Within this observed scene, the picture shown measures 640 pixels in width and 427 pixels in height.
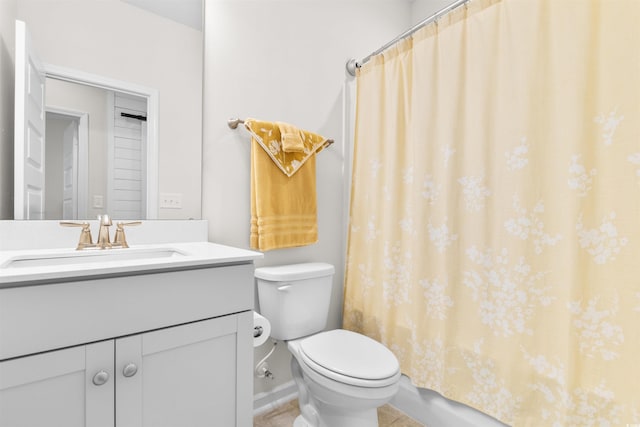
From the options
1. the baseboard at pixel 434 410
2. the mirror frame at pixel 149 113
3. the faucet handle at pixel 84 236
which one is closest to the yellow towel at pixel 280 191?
the mirror frame at pixel 149 113

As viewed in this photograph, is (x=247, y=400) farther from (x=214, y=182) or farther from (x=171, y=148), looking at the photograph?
(x=171, y=148)

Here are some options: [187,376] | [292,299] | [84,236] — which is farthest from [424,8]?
[187,376]

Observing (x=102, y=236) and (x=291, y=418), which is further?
(x=291, y=418)

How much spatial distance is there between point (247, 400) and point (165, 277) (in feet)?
1.65

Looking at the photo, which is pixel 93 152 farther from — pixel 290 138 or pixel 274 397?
pixel 274 397

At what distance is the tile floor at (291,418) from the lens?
4.79 ft

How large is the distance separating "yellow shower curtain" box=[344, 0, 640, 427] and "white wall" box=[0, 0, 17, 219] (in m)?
1.52

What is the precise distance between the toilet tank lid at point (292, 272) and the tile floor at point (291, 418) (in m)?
0.70

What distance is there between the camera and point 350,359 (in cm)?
121

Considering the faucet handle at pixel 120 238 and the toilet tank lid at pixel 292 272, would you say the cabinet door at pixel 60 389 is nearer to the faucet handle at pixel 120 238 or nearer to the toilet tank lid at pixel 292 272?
the faucet handle at pixel 120 238

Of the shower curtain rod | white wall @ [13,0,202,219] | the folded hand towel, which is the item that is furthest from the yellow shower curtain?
white wall @ [13,0,202,219]

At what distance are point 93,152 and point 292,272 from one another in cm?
96

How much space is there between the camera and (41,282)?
2.26ft

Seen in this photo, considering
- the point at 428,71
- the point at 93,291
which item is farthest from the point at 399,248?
the point at 93,291
